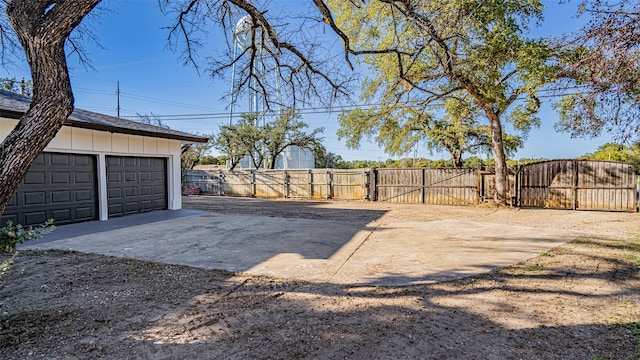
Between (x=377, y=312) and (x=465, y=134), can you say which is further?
(x=465, y=134)

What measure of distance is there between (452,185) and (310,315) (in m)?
11.8

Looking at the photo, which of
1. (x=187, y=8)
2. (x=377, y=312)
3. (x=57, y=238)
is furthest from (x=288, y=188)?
(x=377, y=312)

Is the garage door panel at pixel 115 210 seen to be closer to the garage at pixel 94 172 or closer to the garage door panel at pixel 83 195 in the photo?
the garage at pixel 94 172

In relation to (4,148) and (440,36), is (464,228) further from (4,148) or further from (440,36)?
(4,148)

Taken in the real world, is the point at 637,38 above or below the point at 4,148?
above

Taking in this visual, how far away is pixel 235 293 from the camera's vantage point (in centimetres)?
369

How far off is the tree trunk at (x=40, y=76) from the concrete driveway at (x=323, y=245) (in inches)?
107

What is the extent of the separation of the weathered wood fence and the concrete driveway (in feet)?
15.8

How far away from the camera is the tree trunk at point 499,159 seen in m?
12.0

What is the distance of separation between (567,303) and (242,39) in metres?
5.73

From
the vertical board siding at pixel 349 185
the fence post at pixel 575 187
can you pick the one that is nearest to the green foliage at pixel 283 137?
the vertical board siding at pixel 349 185

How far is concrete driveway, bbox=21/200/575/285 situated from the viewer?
15.1ft

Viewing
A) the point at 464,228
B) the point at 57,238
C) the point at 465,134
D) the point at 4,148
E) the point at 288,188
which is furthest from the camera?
the point at 465,134

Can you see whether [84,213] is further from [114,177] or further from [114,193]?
[114,177]
